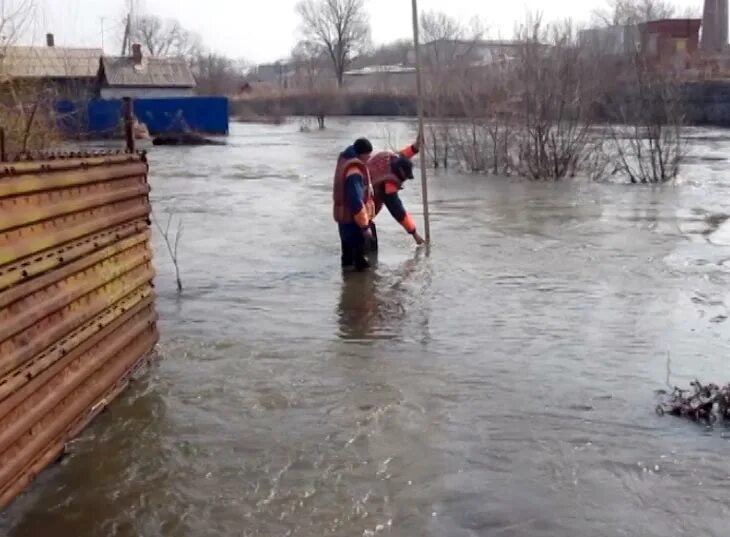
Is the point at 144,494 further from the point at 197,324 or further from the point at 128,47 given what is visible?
the point at 128,47

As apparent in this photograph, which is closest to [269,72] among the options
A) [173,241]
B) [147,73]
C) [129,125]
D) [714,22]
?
[714,22]

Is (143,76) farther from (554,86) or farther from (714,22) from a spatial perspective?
(554,86)

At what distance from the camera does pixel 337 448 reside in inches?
213

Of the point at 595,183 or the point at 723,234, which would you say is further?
the point at 595,183

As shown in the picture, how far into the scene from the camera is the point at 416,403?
6.14 meters

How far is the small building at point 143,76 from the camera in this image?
6550 cm

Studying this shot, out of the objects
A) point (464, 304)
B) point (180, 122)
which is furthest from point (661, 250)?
point (180, 122)

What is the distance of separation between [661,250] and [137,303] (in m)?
7.89

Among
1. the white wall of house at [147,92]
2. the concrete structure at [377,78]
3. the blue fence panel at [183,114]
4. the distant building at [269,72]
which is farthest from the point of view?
the distant building at [269,72]

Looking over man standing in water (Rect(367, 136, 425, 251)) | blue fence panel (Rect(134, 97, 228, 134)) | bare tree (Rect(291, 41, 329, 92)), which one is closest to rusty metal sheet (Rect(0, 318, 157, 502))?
man standing in water (Rect(367, 136, 425, 251))

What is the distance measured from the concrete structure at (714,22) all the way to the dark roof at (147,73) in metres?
44.4

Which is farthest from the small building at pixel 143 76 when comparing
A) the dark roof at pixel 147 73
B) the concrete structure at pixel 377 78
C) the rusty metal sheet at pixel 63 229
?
the rusty metal sheet at pixel 63 229

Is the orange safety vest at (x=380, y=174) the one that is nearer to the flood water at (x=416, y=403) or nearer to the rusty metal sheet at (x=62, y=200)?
the flood water at (x=416, y=403)

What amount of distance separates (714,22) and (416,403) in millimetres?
85929
